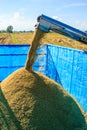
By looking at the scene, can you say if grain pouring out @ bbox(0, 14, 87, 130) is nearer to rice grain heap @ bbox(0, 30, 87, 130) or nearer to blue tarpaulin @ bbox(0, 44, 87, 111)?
rice grain heap @ bbox(0, 30, 87, 130)

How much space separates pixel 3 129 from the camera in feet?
17.0

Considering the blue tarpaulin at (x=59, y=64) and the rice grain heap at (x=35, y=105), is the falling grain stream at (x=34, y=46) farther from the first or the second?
the blue tarpaulin at (x=59, y=64)

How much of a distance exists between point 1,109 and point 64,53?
5.60 metres

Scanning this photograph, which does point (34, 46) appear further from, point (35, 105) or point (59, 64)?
point (59, 64)

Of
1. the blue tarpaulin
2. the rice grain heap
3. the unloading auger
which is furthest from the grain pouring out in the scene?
the blue tarpaulin

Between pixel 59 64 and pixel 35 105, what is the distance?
19.7 ft

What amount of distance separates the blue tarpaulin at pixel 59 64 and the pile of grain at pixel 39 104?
2.06 feet

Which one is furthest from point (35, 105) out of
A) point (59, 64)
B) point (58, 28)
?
point (59, 64)

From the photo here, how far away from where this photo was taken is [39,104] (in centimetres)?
551

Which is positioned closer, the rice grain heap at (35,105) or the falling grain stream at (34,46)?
the rice grain heap at (35,105)

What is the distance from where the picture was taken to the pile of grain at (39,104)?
5344 mm

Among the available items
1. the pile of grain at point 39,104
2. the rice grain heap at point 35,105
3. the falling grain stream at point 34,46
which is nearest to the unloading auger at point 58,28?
the falling grain stream at point 34,46

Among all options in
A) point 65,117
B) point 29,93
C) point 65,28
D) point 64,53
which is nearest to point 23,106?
point 29,93

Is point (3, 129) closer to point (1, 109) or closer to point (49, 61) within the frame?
point (1, 109)
